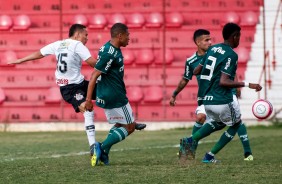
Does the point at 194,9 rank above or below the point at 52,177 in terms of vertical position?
above

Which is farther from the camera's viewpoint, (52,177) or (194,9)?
(194,9)

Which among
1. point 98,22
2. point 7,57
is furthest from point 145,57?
point 7,57

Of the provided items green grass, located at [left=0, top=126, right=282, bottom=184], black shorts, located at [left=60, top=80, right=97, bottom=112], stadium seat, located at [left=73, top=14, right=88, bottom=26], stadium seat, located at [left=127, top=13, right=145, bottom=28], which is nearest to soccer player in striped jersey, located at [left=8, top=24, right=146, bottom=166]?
black shorts, located at [left=60, top=80, right=97, bottom=112]

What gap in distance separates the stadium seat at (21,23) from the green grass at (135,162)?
4922 mm

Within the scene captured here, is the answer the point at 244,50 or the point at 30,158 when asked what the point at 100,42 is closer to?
the point at 244,50

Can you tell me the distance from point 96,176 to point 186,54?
16168 mm

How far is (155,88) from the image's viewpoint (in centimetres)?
2475

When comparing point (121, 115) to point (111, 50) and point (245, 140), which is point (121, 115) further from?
point (245, 140)

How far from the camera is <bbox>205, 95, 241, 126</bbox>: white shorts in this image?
1162cm

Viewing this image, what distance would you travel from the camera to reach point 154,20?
25.4 m

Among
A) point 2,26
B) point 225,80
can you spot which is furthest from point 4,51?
point 225,80

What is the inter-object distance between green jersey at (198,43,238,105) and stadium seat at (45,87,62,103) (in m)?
13.4

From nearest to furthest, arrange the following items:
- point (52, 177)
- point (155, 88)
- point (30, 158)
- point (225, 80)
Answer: point (52, 177) < point (225, 80) < point (30, 158) < point (155, 88)

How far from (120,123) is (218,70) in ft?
4.68
